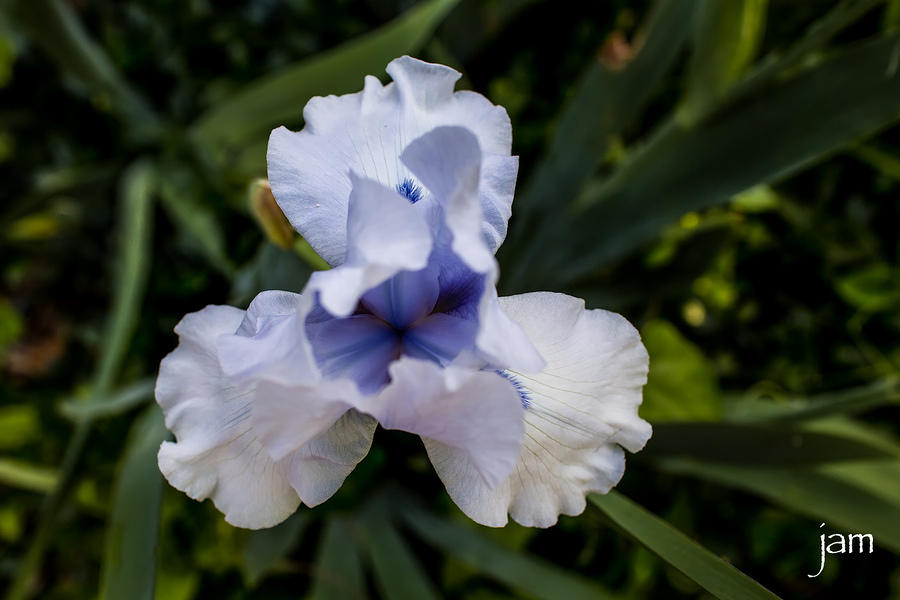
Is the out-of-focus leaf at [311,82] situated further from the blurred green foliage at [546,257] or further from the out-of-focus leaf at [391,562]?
the out-of-focus leaf at [391,562]

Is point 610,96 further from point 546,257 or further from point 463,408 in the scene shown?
point 463,408

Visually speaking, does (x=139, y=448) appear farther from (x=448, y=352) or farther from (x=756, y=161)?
(x=756, y=161)

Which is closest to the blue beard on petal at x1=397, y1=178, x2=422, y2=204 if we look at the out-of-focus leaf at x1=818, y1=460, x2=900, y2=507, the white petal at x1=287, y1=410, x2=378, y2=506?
the white petal at x1=287, y1=410, x2=378, y2=506

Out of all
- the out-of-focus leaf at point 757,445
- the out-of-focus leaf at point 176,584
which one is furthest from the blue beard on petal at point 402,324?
the out-of-focus leaf at point 176,584

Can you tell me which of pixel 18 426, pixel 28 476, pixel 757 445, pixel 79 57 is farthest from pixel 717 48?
pixel 18 426

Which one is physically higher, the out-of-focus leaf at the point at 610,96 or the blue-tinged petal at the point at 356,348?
the out-of-focus leaf at the point at 610,96

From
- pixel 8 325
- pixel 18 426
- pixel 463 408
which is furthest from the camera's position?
pixel 8 325

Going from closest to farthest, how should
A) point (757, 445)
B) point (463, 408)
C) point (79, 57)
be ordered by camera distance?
point (463, 408) < point (757, 445) < point (79, 57)
